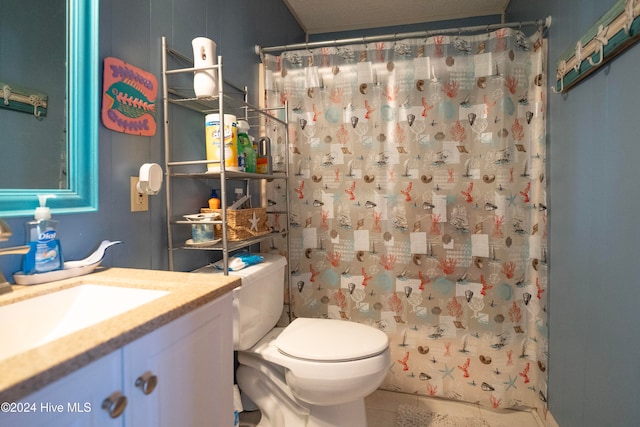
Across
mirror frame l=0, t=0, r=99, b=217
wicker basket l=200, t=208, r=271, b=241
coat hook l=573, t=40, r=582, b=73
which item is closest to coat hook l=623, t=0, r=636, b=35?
coat hook l=573, t=40, r=582, b=73

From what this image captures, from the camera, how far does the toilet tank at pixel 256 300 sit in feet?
4.51

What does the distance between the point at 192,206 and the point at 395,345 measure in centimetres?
129

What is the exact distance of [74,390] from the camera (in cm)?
52

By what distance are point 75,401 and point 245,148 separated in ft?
4.06

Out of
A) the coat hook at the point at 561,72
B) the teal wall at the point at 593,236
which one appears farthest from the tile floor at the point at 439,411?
the coat hook at the point at 561,72

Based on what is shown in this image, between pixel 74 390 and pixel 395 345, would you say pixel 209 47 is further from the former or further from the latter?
pixel 395 345

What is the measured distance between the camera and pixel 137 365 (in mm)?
636

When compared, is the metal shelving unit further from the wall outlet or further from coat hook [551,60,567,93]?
coat hook [551,60,567,93]

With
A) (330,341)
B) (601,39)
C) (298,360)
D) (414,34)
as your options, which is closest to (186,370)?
(298,360)

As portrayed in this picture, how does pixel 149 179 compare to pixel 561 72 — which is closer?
pixel 149 179

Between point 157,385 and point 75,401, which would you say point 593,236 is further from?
point 75,401

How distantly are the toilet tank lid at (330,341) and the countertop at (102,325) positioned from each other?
55 cm

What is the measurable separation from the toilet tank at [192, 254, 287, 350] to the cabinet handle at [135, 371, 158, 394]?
1.99 ft

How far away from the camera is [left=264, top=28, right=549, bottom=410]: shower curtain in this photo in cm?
176
